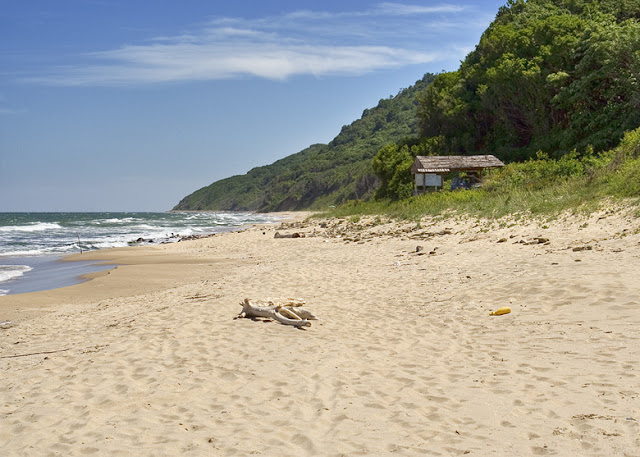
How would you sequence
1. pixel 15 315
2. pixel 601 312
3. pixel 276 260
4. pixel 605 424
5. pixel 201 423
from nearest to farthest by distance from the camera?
pixel 605 424 < pixel 201 423 < pixel 601 312 < pixel 15 315 < pixel 276 260

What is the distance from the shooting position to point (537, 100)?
3509 centimetres

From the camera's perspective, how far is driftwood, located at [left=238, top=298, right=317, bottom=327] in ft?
26.2

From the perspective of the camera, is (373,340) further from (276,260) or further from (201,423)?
(276,260)

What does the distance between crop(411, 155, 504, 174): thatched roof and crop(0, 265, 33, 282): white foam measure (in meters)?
20.0

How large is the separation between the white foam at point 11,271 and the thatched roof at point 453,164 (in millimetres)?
20017

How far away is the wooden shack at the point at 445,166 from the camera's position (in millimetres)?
30234

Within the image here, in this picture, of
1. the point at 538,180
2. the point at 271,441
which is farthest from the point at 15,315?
the point at 538,180

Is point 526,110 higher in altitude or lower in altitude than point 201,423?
higher

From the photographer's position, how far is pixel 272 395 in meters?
5.17

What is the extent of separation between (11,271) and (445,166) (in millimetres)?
21393

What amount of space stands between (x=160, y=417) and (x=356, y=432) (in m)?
1.70

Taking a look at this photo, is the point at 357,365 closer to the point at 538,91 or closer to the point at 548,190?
the point at 548,190

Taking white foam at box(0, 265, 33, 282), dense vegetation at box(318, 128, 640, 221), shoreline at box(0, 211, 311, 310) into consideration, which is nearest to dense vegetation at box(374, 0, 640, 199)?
dense vegetation at box(318, 128, 640, 221)

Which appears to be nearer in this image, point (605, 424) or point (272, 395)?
point (605, 424)
